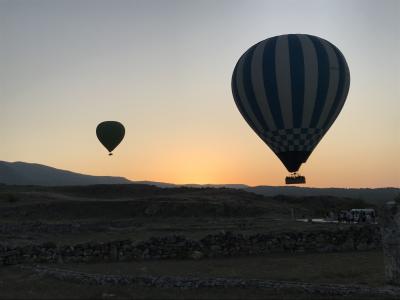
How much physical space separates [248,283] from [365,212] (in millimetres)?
31348

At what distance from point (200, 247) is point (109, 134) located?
39.2m

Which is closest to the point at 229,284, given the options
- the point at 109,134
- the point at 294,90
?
the point at 294,90

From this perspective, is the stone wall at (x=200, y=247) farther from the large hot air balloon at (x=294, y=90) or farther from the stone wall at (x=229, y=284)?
the large hot air balloon at (x=294, y=90)

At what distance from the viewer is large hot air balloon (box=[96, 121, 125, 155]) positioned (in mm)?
61406

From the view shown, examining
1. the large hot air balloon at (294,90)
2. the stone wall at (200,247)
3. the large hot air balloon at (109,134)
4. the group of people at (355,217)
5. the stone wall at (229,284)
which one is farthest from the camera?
the large hot air balloon at (109,134)

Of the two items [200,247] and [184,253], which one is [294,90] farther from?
[184,253]

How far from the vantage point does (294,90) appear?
1271 inches

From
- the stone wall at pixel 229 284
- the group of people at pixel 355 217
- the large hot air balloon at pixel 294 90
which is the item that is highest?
the large hot air balloon at pixel 294 90

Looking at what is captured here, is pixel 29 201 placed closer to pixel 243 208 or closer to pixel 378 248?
pixel 243 208

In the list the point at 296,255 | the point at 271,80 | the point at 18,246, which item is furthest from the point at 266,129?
the point at 18,246

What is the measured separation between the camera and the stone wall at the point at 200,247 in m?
23.6

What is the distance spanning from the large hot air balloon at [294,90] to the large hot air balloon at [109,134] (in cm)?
3100

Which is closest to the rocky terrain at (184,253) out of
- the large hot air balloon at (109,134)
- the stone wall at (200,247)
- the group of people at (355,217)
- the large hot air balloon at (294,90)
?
Result: the stone wall at (200,247)

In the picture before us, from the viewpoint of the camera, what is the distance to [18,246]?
23.8 metres
